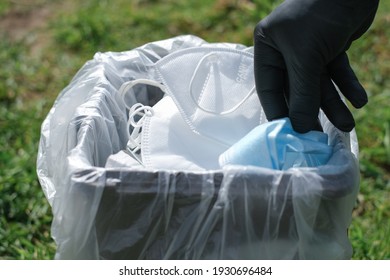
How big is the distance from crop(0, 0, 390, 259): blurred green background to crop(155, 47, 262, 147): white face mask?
25.5 inches

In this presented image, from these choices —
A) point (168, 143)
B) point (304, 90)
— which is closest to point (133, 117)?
point (168, 143)

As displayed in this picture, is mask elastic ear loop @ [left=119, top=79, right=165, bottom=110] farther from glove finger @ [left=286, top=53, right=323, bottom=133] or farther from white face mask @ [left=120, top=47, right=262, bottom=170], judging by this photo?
glove finger @ [left=286, top=53, right=323, bottom=133]

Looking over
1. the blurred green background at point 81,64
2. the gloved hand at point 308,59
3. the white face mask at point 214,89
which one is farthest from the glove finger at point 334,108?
the blurred green background at point 81,64

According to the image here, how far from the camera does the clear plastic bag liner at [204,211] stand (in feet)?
4.53

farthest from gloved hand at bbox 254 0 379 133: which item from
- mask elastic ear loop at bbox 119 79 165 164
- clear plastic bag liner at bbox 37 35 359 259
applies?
mask elastic ear loop at bbox 119 79 165 164

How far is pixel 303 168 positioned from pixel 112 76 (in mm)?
730

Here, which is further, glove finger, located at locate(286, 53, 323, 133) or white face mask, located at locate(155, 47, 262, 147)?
white face mask, located at locate(155, 47, 262, 147)

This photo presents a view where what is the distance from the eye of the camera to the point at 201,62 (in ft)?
5.90

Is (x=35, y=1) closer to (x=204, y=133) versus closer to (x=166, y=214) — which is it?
(x=204, y=133)

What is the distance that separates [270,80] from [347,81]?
0.66ft

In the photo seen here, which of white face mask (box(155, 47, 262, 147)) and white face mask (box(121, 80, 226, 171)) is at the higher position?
white face mask (box(155, 47, 262, 147))

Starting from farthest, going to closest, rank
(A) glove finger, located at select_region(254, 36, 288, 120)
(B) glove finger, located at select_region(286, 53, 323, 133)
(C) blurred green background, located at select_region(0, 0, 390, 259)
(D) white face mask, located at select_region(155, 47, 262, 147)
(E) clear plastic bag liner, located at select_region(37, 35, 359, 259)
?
(C) blurred green background, located at select_region(0, 0, 390, 259)
(D) white face mask, located at select_region(155, 47, 262, 147)
(A) glove finger, located at select_region(254, 36, 288, 120)
(B) glove finger, located at select_region(286, 53, 323, 133)
(E) clear plastic bag liner, located at select_region(37, 35, 359, 259)

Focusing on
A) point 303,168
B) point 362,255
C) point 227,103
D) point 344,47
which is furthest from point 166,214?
point 362,255

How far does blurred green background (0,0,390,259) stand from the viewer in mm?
2193
